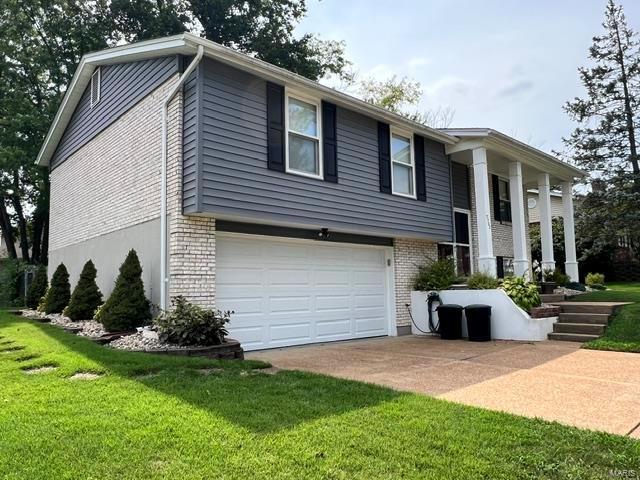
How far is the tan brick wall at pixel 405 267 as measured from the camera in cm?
1130

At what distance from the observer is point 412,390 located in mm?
5141

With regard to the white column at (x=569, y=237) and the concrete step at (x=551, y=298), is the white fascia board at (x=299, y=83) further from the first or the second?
the white column at (x=569, y=237)

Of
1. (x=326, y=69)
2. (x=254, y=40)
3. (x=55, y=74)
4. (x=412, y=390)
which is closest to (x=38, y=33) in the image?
(x=55, y=74)

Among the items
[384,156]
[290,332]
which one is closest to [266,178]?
[290,332]

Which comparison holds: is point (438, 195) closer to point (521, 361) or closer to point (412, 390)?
point (521, 361)

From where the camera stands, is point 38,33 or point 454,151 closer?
point 454,151

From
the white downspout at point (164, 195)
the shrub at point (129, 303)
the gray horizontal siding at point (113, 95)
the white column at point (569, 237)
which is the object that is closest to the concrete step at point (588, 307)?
the white column at point (569, 237)

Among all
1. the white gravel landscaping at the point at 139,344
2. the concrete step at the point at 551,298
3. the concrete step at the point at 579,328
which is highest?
the concrete step at the point at 551,298

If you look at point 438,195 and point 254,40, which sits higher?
point 254,40

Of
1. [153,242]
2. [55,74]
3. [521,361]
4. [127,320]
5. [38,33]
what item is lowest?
[521,361]

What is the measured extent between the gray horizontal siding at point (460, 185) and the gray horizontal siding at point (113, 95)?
8.07 meters

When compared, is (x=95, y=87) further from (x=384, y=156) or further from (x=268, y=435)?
(x=268, y=435)

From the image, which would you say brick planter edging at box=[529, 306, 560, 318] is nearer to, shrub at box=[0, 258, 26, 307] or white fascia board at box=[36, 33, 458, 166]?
white fascia board at box=[36, 33, 458, 166]

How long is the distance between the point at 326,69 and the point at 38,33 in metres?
13.2
